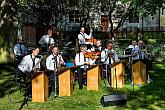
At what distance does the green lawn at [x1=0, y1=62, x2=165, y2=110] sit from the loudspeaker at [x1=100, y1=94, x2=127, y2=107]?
129mm

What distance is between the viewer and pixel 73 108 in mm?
11883

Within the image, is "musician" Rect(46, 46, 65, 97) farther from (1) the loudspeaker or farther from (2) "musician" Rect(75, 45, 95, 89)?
(1) the loudspeaker

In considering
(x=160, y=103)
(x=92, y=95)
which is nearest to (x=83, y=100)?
(x=92, y=95)

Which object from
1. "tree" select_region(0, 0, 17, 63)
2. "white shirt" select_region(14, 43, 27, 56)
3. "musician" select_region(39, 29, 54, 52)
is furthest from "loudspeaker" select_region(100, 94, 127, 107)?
"tree" select_region(0, 0, 17, 63)

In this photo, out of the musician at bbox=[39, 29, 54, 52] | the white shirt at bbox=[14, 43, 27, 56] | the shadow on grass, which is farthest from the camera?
the musician at bbox=[39, 29, 54, 52]

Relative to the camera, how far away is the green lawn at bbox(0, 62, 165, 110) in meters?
12.0

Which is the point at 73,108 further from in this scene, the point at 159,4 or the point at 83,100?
the point at 159,4

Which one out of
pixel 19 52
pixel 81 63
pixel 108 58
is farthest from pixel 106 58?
pixel 19 52

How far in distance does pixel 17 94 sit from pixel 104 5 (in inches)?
1038

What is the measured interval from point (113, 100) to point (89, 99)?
1.09 meters

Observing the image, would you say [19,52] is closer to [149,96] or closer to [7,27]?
[7,27]

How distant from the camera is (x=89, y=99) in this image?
12.9 m

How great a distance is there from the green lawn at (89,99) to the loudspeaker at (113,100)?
0.13 meters

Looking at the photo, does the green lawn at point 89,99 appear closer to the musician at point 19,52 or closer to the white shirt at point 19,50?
the musician at point 19,52
